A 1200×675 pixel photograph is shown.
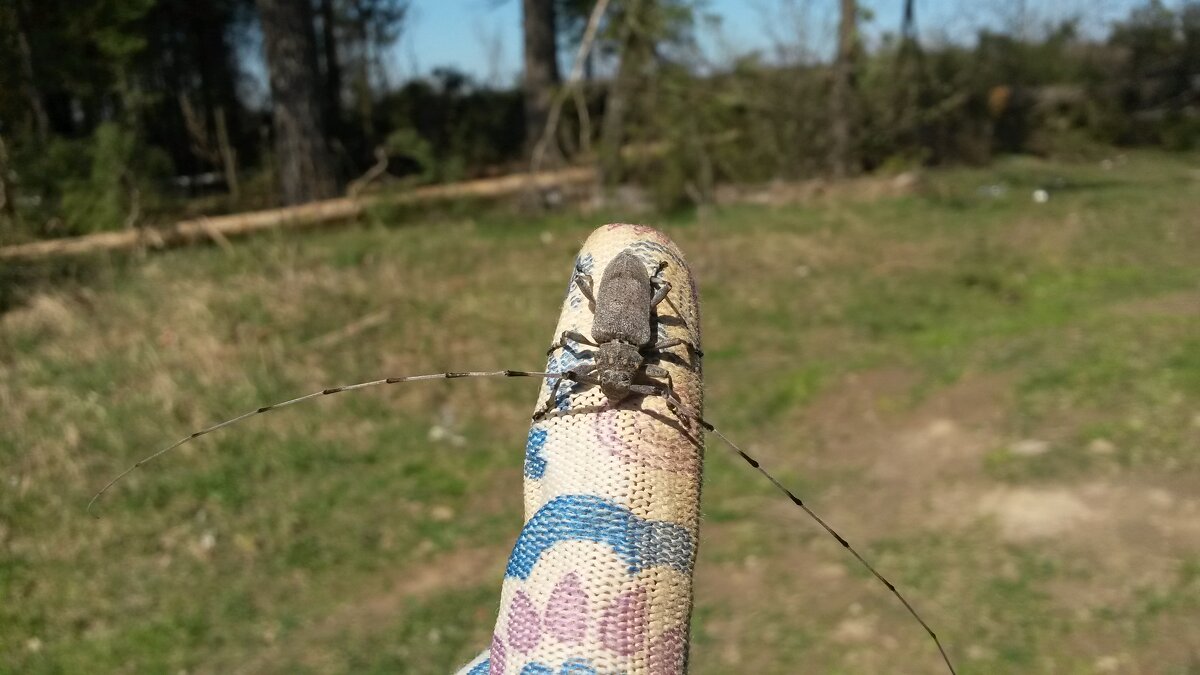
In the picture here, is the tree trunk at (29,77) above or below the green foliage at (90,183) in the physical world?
above

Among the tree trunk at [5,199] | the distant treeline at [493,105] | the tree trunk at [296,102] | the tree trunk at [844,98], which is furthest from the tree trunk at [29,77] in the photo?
the tree trunk at [844,98]

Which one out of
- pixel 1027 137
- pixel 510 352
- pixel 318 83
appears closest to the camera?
pixel 510 352

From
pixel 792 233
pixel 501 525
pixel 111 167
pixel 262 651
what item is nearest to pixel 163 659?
pixel 262 651

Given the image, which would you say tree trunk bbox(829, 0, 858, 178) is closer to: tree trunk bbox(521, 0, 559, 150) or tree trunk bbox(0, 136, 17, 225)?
tree trunk bbox(521, 0, 559, 150)

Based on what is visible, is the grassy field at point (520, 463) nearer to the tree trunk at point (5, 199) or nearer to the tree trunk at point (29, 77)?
the tree trunk at point (5, 199)

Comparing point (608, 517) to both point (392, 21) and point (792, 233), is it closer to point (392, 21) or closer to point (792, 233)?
point (792, 233)

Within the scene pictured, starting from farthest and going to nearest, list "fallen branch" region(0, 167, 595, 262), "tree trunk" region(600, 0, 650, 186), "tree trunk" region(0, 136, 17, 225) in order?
"tree trunk" region(600, 0, 650, 186) → "fallen branch" region(0, 167, 595, 262) → "tree trunk" region(0, 136, 17, 225)

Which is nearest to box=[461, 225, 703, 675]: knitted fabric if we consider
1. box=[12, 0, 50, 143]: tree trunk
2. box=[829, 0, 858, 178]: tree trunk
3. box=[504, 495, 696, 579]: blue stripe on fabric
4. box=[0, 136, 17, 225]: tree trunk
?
box=[504, 495, 696, 579]: blue stripe on fabric

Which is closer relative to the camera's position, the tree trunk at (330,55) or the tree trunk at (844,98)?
the tree trunk at (844,98)
